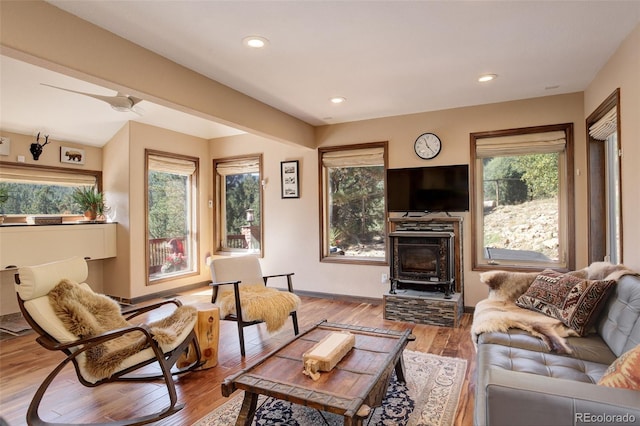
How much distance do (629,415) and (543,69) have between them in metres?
3.13

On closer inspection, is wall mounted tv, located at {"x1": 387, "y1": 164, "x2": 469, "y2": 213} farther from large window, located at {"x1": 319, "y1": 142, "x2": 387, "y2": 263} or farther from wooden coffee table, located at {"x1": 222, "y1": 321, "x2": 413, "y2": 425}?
wooden coffee table, located at {"x1": 222, "y1": 321, "x2": 413, "y2": 425}

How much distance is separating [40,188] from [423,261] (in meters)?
5.03

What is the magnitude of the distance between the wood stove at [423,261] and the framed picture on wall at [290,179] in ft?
5.75

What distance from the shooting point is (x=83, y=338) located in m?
2.18

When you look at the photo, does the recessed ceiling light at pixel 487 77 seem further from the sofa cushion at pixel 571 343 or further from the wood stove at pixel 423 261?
the sofa cushion at pixel 571 343

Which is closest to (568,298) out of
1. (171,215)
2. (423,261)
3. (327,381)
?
(327,381)

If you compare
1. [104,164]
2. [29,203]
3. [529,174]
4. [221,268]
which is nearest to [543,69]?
[529,174]

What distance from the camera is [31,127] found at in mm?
4441

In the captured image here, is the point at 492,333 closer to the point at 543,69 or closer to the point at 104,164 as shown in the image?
the point at 543,69

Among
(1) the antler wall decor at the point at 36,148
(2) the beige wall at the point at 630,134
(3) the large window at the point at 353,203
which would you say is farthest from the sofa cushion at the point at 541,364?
(1) the antler wall decor at the point at 36,148

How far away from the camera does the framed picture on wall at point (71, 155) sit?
487cm

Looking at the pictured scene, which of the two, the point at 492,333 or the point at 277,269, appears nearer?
the point at 492,333

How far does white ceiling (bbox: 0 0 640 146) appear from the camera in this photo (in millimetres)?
2297

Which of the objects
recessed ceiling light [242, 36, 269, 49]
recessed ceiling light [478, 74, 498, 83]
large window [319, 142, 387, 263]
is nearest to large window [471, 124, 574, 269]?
recessed ceiling light [478, 74, 498, 83]
